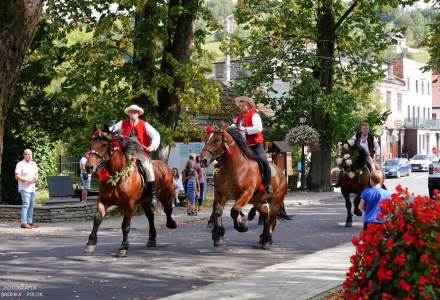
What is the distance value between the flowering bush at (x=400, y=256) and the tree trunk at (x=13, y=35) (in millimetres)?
3385

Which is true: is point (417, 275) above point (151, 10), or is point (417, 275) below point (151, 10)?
below

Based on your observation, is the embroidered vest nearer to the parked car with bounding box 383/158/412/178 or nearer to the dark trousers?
the dark trousers

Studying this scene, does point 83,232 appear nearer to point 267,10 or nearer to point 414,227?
point 414,227

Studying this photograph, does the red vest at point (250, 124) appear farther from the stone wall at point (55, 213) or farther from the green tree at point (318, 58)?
the green tree at point (318, 58)

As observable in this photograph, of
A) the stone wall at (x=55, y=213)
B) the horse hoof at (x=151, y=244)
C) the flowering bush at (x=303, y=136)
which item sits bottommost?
the horse hoof at (x=151, y=244)

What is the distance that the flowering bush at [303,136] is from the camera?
114 ft

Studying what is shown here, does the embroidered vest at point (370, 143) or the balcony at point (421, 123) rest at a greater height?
the balcony at point (421, 123)

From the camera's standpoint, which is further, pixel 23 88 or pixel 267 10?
pixel 267 10

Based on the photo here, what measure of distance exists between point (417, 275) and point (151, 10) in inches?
713

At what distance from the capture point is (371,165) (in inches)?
692

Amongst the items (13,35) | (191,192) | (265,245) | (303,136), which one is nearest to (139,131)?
(265,245)

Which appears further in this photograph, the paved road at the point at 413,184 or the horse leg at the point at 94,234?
the paved road at the point at 413,184

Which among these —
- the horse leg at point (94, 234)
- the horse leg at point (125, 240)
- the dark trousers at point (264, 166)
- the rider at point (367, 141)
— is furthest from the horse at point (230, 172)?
the rider at point (367, 141)

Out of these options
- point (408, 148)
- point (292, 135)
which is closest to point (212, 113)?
point (292, 135)
